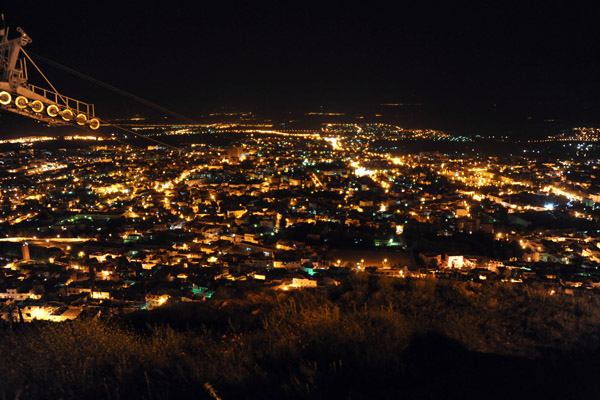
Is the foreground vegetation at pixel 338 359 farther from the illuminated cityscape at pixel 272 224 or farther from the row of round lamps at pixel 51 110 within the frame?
the illuminated cityscape at pixel 272 224

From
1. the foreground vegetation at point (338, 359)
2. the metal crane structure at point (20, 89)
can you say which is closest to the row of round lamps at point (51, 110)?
the metal crane structure at point (20, 89)

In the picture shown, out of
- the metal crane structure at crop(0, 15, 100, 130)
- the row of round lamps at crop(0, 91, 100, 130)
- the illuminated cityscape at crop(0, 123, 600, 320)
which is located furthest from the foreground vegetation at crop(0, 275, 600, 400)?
the illuminated cityscape at crop(0, 123, 600, 320)

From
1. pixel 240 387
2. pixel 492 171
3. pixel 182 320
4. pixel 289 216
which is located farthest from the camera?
pixel 492 171

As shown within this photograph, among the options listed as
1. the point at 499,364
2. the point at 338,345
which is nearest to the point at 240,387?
the point at 338,345

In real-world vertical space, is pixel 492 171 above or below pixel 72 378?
below

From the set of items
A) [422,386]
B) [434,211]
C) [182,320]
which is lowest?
[434,211]

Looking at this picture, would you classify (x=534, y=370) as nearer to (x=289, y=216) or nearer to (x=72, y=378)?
(x=72, y=378)
